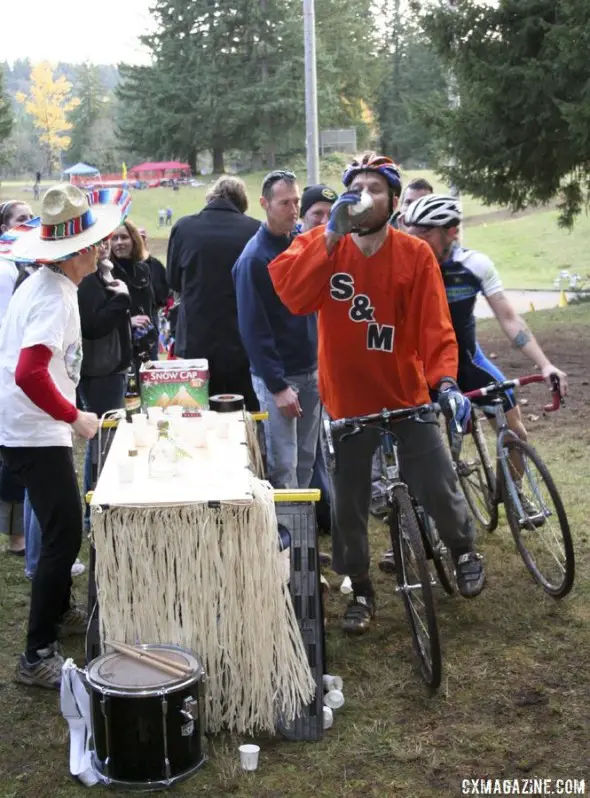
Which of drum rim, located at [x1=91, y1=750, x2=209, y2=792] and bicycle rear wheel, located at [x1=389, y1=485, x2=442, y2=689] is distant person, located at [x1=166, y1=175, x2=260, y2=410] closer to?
bicycle rear wheel, located at [x1=389, y1=485, x2=442, y2=689]

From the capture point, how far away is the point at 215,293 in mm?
5738

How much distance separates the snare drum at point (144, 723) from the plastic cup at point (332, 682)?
698 millimetres

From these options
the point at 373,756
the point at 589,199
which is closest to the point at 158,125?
the point at 589,199

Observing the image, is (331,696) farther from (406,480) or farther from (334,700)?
(406,480)

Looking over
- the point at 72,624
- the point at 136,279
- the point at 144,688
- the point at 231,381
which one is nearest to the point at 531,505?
the point at 231,381

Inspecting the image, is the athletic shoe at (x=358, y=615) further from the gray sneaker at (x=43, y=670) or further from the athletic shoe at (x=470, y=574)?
the gray sneaker at (x=43, y=670)

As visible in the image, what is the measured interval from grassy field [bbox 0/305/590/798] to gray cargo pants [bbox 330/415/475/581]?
0.44 meters

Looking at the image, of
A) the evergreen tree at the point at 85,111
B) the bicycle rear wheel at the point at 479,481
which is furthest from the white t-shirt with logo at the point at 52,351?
the evergreen tree at the point at 85,111

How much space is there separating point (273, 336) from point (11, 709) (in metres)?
2.27

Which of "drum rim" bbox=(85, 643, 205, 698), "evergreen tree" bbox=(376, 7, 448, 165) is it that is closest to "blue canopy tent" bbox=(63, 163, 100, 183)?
"evergreen tree" bbox=(376, 7, 448, 165)

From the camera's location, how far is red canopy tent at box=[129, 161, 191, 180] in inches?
2227

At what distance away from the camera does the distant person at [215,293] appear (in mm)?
5719

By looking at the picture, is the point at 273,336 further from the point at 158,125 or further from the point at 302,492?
the point at 158,125

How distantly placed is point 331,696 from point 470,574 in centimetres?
113
